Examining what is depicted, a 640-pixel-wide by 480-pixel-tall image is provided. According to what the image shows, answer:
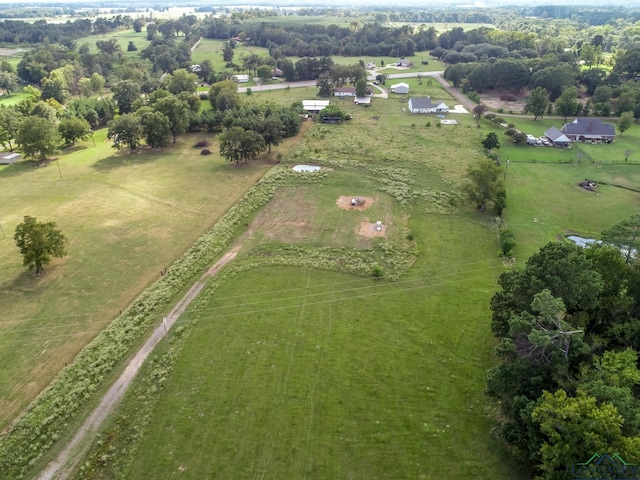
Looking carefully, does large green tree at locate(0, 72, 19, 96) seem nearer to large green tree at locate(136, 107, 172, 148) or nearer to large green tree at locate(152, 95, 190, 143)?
large green tree at locate(152, 95, 190, 143)

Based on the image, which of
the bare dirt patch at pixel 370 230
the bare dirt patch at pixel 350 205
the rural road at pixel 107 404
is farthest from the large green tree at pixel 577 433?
the bare dirt patch at pixel 350 205

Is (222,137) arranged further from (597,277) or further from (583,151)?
(583,151)

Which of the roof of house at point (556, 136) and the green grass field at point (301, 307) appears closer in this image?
the green grass field at point (301, 307)

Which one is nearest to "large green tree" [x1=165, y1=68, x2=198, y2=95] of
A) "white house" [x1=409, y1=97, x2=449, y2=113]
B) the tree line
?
"white house" [x1=409, y1=97, x2=449, y2=113]

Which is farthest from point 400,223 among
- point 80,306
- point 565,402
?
point 80,306

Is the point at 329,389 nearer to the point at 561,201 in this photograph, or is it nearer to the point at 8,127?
the point at 561,201

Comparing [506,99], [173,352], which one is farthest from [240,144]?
[506,99]

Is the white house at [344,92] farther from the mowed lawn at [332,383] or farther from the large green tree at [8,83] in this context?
the large green tree at [8,83]
